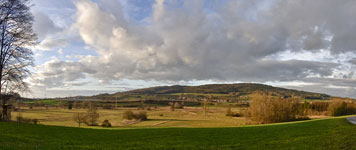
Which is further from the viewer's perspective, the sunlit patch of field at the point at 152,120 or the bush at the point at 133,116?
the bush at the point at 133,116

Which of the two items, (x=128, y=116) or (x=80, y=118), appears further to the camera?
(x=128, y=116)

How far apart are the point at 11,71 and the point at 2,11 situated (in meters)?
7.25

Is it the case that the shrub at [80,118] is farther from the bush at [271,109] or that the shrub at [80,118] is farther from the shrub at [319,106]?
the shrub at [319,106]

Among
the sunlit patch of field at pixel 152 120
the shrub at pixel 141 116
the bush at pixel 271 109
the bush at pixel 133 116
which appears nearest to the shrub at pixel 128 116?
the bush at pixel 133 116

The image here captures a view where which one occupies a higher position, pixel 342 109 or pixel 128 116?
pixel 342 109

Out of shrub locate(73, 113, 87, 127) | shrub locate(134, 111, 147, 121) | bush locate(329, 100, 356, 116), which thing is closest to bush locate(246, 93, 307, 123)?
bush locate(329, 100, 356, 116)

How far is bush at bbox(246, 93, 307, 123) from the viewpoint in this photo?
57219 millimetres

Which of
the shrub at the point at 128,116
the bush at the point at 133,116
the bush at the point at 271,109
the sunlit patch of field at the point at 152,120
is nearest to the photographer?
the bush at the point at 271,109

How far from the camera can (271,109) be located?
57.2 metres

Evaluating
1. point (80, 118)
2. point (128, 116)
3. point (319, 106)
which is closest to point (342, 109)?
point (319, 106)

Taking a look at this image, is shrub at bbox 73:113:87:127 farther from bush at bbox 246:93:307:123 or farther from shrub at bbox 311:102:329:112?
shrub at bbox 311:102:329:112

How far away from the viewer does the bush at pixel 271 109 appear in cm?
5722

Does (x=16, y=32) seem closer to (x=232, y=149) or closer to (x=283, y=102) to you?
(x=232, y=149)

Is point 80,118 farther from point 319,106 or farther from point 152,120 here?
point 319,106
